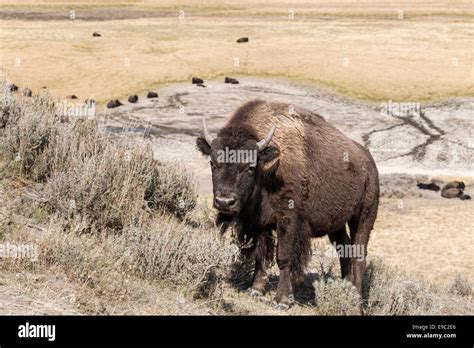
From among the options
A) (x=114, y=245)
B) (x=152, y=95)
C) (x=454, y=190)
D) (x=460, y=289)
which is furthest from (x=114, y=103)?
(x=114, y=245)

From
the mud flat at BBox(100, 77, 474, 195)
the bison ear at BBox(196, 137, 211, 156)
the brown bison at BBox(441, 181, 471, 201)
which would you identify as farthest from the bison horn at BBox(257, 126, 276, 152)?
the brown bison at BBox(441, 181, 471, 201)

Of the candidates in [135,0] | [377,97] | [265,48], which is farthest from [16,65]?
[135,0]

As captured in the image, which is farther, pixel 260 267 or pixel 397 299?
pixel 397 299

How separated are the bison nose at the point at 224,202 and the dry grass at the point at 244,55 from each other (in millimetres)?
32407

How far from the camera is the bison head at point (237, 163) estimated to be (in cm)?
833

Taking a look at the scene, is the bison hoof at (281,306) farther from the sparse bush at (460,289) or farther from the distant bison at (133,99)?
the distant bison at (133,99)

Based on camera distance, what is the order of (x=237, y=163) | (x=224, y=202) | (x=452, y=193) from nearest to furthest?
(x=224, y=202)
(x=237, y=163)
(x=452, y=193)

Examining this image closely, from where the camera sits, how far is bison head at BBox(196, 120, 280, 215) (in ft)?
27.3

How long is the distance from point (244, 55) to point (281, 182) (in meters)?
44.7

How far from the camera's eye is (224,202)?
821 centimetres

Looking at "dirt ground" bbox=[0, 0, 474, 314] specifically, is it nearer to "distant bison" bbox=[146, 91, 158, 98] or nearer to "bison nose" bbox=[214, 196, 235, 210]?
"distant bison" bbox=[146, 91, 158, 98]

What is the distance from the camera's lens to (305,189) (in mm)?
9188

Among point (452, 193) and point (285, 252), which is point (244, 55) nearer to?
point (452, 193)

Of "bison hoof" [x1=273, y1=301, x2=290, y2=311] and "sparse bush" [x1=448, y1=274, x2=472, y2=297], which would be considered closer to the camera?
"bison hoof" [x1=273, y1=301, x2=290, y2=311]
